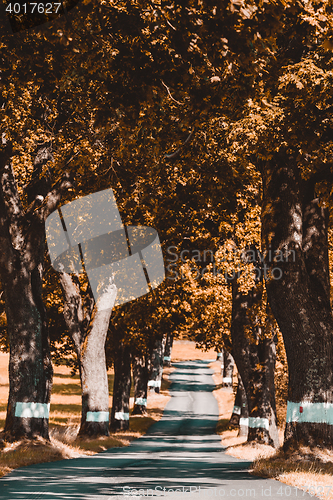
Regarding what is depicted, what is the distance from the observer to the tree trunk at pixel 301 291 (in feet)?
38.3

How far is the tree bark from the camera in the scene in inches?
569

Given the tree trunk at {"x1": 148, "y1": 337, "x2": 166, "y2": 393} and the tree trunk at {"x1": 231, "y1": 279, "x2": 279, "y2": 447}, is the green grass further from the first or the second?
the tree trunk at {"x1": 231, "y1": 279, "x2": 279, "y2": 447}

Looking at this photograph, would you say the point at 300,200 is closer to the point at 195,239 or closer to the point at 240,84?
the point at 240,84

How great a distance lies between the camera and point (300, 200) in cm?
1273

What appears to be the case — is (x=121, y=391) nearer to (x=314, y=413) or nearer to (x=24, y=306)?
(x=24, y=306)

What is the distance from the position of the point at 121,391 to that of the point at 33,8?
23837mm

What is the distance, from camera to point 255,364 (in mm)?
21328

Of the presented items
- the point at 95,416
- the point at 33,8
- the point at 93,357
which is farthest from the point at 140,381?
the point at 33,8

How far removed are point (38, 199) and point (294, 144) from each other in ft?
23.3

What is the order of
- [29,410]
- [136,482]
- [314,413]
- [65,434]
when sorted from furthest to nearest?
[65,434], [29,410], [314,413], [136,482]

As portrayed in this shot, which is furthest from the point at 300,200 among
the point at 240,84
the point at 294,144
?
the point at 240,84

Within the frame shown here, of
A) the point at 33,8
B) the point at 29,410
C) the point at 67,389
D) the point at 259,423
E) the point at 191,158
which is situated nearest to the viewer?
the point at 33,8

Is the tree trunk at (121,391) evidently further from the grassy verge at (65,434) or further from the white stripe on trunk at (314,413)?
the white stripe on trunk at (314,413)

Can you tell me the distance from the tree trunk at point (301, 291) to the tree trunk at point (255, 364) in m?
8.36
